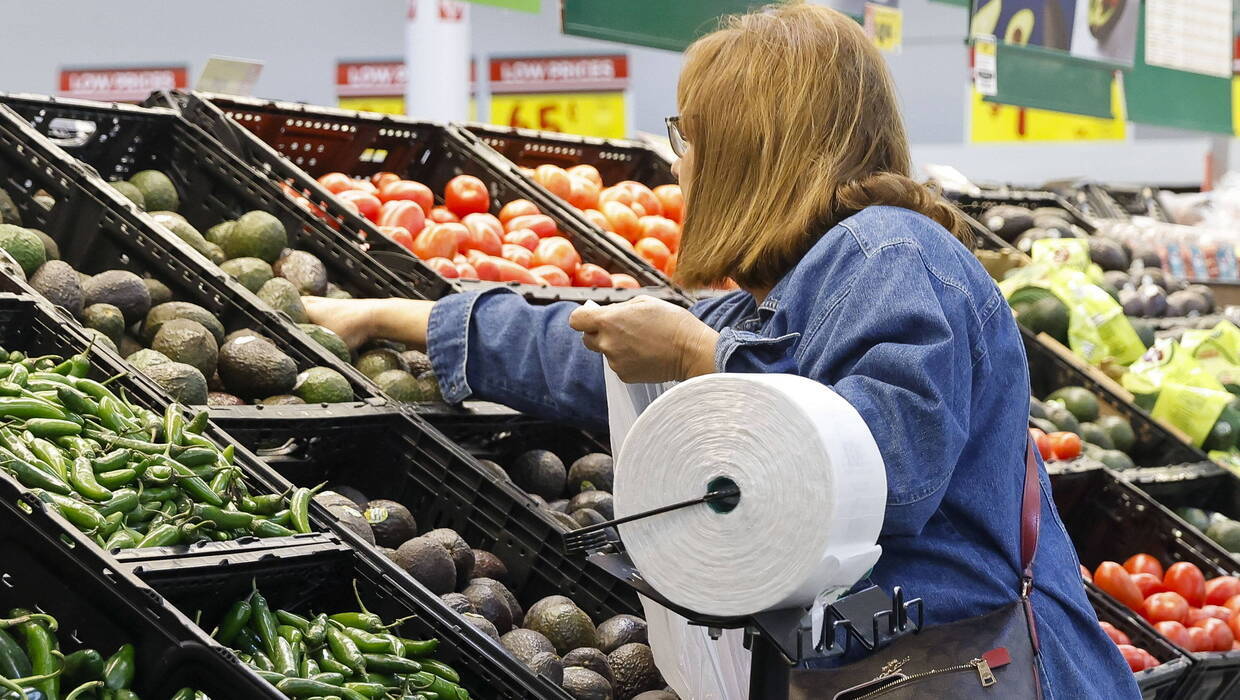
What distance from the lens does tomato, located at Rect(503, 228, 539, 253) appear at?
3873 millimetres

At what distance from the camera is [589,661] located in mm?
2301

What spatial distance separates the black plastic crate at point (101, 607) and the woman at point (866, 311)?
71 centimetres

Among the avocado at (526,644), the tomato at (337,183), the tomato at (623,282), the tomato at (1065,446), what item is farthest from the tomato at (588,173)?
A: the avocado at (526,644)

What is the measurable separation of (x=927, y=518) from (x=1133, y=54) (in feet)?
23.4

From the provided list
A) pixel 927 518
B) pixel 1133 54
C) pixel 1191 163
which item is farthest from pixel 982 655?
pixel 1191 163

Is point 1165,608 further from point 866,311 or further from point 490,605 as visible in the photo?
point 866,311

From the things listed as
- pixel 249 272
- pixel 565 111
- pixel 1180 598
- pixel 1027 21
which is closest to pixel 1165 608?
pixel 1180 598

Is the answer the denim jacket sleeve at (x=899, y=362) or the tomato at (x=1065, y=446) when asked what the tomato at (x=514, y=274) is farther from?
the denim jacket sleeve at (x=899, y=362)

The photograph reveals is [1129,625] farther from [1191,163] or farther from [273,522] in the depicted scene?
[1191,163]

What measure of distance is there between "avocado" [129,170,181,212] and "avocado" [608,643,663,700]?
1.61 meters

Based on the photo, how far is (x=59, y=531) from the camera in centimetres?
169

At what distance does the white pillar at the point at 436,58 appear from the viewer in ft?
21.9

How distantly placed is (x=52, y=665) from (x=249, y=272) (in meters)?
1.48

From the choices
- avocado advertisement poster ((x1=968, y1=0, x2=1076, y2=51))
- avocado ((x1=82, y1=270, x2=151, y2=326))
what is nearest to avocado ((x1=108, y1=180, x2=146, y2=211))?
avocado ((x1=82, y1=270, x2=151, y2=326))
